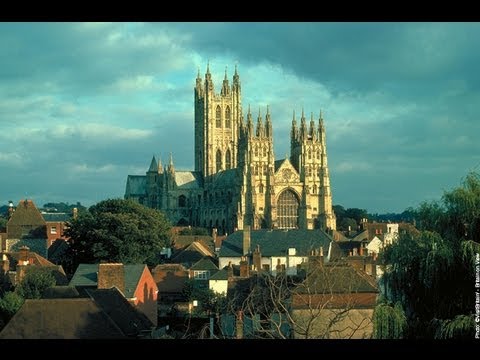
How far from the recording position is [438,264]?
16406 millimetres

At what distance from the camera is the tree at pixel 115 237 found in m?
57.5

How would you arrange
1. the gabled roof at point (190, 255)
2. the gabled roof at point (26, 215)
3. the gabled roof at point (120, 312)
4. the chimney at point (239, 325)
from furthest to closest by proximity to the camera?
the gabled roof at point (26, 215) < the gabled roof at point (190, 255) < the gabled roof at point (120, 312) < the chimney at point (239, 325)

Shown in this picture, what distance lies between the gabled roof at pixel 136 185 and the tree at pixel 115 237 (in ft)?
248

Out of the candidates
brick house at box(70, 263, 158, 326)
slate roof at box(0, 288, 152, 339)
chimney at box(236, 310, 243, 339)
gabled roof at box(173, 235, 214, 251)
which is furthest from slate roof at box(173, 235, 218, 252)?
chimney at box(236, 310, 243, 339)

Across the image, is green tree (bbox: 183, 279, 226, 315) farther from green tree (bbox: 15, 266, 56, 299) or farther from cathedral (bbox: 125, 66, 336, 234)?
cathedral (bbox: 125, 66, 336, 234)

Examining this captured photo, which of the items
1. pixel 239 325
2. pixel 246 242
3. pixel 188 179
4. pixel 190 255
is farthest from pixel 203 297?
pixel 188 179

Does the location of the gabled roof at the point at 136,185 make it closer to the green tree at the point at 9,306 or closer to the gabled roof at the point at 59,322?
the green tree at the point at 9,306

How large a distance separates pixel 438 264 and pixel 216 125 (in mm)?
125590

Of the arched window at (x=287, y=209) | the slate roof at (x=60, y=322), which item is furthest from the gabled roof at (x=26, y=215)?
the arched window at (x=287, y=209)

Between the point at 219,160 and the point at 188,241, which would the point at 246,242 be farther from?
the point at 219,160
